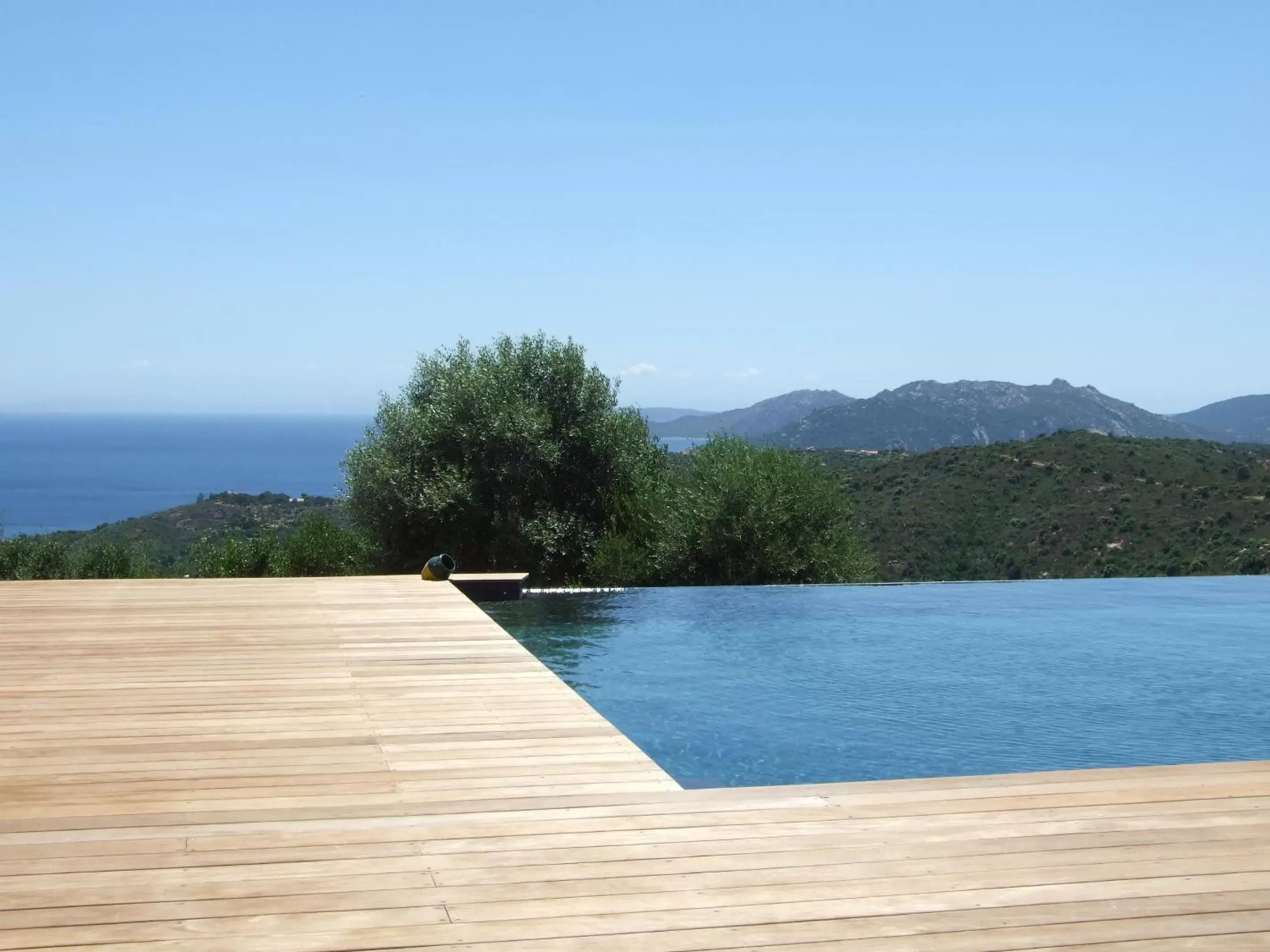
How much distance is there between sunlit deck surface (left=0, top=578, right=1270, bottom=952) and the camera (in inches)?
98.3

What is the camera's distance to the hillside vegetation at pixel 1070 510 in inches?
872

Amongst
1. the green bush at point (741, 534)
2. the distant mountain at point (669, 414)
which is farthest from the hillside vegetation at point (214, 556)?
the distant mountain at point (669, 414)

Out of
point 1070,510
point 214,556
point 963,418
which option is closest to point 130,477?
point 963,418

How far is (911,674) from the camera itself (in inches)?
292

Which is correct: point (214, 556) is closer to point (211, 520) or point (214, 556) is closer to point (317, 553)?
point (317, 553)

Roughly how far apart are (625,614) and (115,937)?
A: 22.8 ft

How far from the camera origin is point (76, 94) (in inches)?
639

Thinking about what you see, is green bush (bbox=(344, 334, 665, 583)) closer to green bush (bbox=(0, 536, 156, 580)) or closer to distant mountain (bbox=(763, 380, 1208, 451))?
green bush (bbox=(0, 536, 156, 580))

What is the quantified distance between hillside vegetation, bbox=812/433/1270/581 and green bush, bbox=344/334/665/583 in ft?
15.2

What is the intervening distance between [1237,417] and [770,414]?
3512 cm

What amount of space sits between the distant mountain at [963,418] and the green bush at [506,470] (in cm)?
4758

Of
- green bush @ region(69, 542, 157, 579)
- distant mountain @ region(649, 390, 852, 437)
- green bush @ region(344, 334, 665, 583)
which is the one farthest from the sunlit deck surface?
distant mountain @ region(649, 390, 852, 437)

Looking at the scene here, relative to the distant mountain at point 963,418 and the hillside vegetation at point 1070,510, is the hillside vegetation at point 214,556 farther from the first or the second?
the distant mountain at point 963,418

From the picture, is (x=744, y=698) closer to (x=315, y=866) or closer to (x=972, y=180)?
(x=315, y=866)
